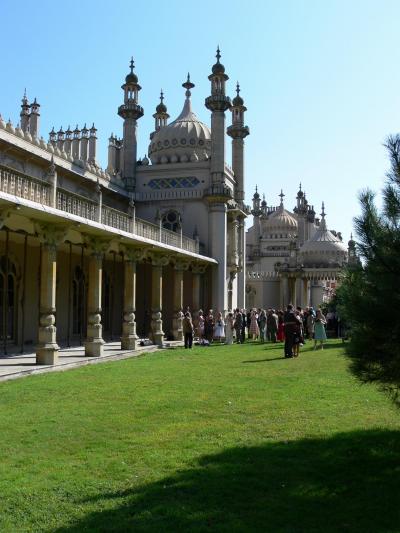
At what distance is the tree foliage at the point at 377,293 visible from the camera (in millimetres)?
5848

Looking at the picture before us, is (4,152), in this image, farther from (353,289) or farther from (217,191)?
(353,289)

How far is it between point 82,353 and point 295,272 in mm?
31618

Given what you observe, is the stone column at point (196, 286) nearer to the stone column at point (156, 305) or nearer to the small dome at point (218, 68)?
the stone column at point (156, 305)

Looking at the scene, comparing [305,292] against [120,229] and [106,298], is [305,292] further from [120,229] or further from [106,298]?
[120,229]

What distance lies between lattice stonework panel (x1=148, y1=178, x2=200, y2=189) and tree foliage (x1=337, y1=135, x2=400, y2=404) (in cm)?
2527

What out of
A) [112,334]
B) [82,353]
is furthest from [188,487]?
[112,334]

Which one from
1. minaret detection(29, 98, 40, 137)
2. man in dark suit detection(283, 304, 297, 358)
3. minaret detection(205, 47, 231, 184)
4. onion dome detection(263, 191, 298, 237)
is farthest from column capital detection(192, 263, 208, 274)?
onion dome detection(263, 191, 298, 237)

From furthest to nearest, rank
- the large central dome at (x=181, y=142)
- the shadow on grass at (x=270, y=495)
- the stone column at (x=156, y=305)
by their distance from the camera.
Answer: the large central dome at (x=181, y=142), the stone column at (x=156, y=305), the shadow on grass at (x=270, y=495)

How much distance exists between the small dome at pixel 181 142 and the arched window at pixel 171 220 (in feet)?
10.4

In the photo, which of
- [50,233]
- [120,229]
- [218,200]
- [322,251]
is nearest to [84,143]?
[218,200]

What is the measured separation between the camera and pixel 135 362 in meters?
16.2

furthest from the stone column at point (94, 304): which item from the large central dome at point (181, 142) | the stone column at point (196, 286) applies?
the large central dome at point (181, 142)

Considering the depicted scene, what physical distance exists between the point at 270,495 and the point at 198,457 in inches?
51.7

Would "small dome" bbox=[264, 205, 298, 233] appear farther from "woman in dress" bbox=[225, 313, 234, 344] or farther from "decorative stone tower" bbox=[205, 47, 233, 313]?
"woman in dress" bbox=[225, 313, 234, 344]
